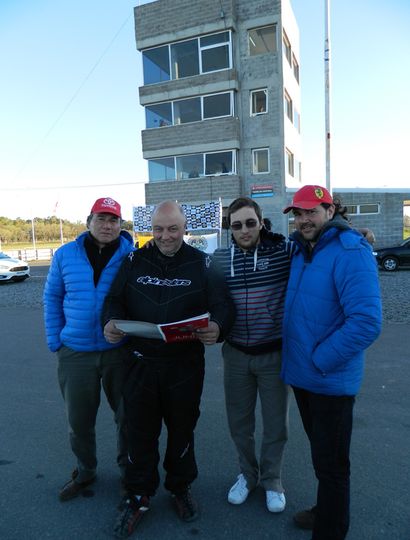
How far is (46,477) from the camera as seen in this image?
302cm

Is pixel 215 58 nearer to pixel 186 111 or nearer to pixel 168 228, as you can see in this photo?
pixel 186 111

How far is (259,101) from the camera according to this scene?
2086cm

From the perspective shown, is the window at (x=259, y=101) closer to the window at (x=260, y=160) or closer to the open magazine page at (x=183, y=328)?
the window at (x=260, y=160)

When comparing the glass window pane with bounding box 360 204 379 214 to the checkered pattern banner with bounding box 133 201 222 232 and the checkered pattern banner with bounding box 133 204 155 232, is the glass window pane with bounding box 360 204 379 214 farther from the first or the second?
the checkered pattern banner with bounding box 133 204 155 232

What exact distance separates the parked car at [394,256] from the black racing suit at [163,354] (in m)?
15.4

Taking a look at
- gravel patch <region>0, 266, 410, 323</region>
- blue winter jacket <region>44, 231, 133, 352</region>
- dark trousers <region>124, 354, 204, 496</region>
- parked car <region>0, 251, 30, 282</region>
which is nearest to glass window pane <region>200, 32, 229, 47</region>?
gravel patch <region>0, 266, 410, 323</region>

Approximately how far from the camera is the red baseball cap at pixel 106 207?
9.16 feet

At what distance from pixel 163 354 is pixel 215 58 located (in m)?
22.4

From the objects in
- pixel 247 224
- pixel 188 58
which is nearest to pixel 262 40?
pixel 188 58

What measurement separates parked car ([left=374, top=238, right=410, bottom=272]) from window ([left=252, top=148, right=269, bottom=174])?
25.1ft

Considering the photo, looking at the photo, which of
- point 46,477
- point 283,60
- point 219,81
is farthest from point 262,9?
point 46,477

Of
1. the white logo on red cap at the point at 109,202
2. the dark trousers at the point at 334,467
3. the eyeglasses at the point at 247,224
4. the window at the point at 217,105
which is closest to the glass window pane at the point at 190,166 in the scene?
the window at the point at 217,105

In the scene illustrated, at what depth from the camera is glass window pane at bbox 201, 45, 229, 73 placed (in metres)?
21.0

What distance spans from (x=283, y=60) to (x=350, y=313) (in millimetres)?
21610
